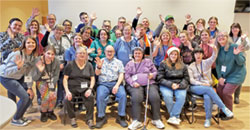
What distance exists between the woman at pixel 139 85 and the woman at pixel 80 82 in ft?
2.03

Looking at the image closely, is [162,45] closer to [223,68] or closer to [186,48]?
[186,48]

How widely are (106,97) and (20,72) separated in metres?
1.34

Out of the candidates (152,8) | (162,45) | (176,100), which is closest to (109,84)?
(176,100)

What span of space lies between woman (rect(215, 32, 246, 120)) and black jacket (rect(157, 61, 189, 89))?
607 millimetres

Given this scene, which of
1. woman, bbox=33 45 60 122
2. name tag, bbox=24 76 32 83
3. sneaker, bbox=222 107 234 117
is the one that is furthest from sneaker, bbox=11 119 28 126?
sneaker, bbox=222 107 234 117

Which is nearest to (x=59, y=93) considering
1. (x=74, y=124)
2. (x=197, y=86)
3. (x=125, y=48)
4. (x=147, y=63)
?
(x=74, y=124)

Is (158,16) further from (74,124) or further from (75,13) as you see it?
(74,124)

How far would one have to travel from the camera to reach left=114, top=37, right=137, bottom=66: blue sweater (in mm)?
3250

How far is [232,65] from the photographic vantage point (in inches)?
118

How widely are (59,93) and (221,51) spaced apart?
3025mm

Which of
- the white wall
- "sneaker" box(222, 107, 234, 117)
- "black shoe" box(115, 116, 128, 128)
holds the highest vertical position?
the white wall

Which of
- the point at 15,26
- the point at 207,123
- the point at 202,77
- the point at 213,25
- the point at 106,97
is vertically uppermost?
the point at 213,25

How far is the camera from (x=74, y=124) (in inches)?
113

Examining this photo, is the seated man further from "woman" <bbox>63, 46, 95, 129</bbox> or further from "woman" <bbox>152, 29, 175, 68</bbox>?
"woman" <bbox>152, 29, 175, 68</bbox>
